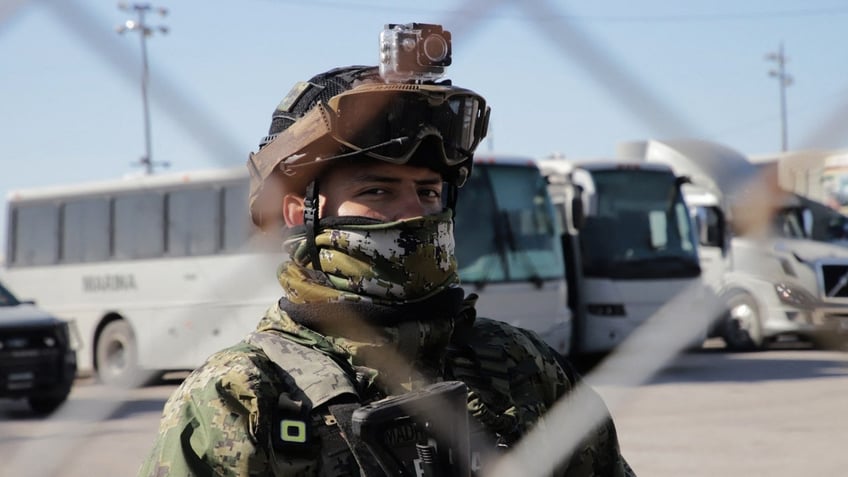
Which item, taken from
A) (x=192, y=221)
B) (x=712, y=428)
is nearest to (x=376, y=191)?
(x=712, y=428)

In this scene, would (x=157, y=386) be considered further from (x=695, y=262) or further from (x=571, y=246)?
(x=695, y=262)

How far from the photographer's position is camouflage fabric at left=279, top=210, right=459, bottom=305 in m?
1.83

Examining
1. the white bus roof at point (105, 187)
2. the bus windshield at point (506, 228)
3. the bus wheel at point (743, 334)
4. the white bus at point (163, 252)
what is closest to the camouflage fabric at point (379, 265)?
the white bus at point (163, 252)

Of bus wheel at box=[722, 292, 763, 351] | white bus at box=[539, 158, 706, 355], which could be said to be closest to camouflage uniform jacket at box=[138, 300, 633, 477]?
white bus at box=[539, 158, 706, 355]

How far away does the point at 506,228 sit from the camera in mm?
11703

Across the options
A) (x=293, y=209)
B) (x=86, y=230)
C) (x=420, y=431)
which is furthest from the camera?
(x=86, y=230)

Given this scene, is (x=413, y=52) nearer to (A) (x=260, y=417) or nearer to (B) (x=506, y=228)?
(A) (x=260, y=417)

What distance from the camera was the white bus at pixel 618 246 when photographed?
42.0ft

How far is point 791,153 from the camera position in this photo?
905 mm

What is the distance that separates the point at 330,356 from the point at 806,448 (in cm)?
611

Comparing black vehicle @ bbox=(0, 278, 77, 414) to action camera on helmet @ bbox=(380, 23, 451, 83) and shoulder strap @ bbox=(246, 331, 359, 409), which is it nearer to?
shoulder strap @ bbox=(246, 331, 359, 409)

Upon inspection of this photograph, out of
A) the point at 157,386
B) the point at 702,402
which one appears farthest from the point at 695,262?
the point at 157,386

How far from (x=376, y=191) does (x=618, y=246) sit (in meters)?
11.4

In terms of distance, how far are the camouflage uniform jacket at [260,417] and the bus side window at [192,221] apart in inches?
390
